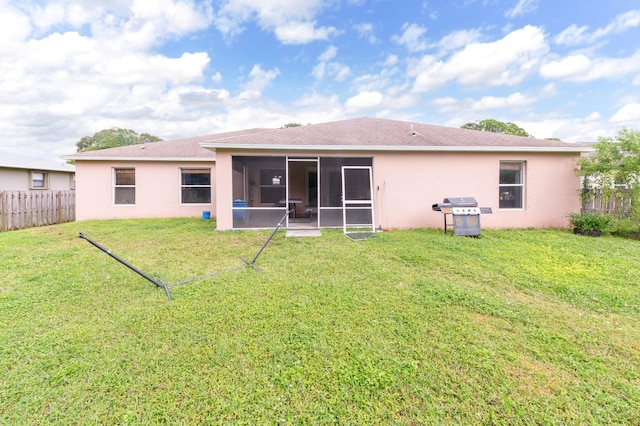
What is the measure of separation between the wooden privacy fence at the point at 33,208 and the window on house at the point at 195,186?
17.9 feet

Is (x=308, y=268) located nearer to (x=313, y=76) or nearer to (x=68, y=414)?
(x=68, y=414)

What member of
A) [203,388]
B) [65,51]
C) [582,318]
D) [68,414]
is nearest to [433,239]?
[582,318]

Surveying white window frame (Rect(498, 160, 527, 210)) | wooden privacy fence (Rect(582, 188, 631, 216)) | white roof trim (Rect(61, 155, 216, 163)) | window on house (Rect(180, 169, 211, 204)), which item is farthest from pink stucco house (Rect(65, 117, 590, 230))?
window on house (Rect(180, 169, 211, 204))

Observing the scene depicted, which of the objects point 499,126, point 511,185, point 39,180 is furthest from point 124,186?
point 499,126

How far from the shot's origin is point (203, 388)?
2.08m

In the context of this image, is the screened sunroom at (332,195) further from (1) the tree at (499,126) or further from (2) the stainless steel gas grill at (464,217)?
(1) the tree at (499,126)

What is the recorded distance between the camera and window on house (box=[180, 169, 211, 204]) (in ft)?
36.3

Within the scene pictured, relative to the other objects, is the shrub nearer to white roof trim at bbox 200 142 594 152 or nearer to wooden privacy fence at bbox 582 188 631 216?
wooden privacy fence at bbox 582 188 631 216

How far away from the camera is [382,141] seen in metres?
8.62

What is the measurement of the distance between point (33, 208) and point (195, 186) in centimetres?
604

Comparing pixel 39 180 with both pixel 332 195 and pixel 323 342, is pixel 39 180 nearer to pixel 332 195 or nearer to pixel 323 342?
pixel 332 195

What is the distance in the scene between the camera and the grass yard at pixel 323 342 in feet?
6.32

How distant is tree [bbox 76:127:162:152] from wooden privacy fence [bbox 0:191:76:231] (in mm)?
17793

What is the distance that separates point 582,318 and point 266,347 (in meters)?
3.79
